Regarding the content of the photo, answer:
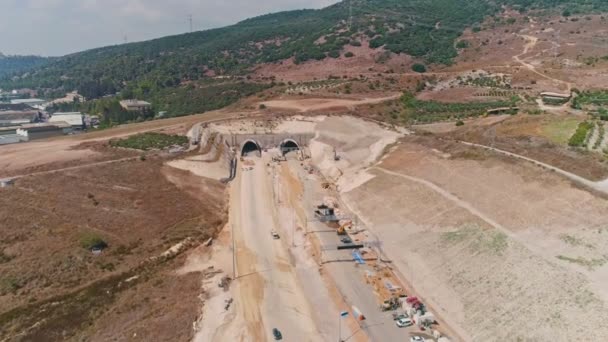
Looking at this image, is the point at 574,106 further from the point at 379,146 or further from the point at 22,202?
the point at 22,202

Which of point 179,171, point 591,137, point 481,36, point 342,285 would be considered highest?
point 481,36

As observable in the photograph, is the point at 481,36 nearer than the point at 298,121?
No

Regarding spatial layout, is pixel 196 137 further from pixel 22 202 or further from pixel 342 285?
pixel 342 285

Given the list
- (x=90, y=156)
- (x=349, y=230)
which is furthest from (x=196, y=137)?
(x=349, y=230)

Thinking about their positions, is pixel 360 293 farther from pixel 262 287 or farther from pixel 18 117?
pixel 18 117

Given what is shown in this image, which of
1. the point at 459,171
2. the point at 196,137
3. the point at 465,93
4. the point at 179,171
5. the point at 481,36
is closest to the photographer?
the point at 459,171

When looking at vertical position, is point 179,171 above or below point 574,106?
below

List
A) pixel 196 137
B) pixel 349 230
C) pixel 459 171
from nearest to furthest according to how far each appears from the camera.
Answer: pixel 349 230
pixel 459 171
pixel 196 137
